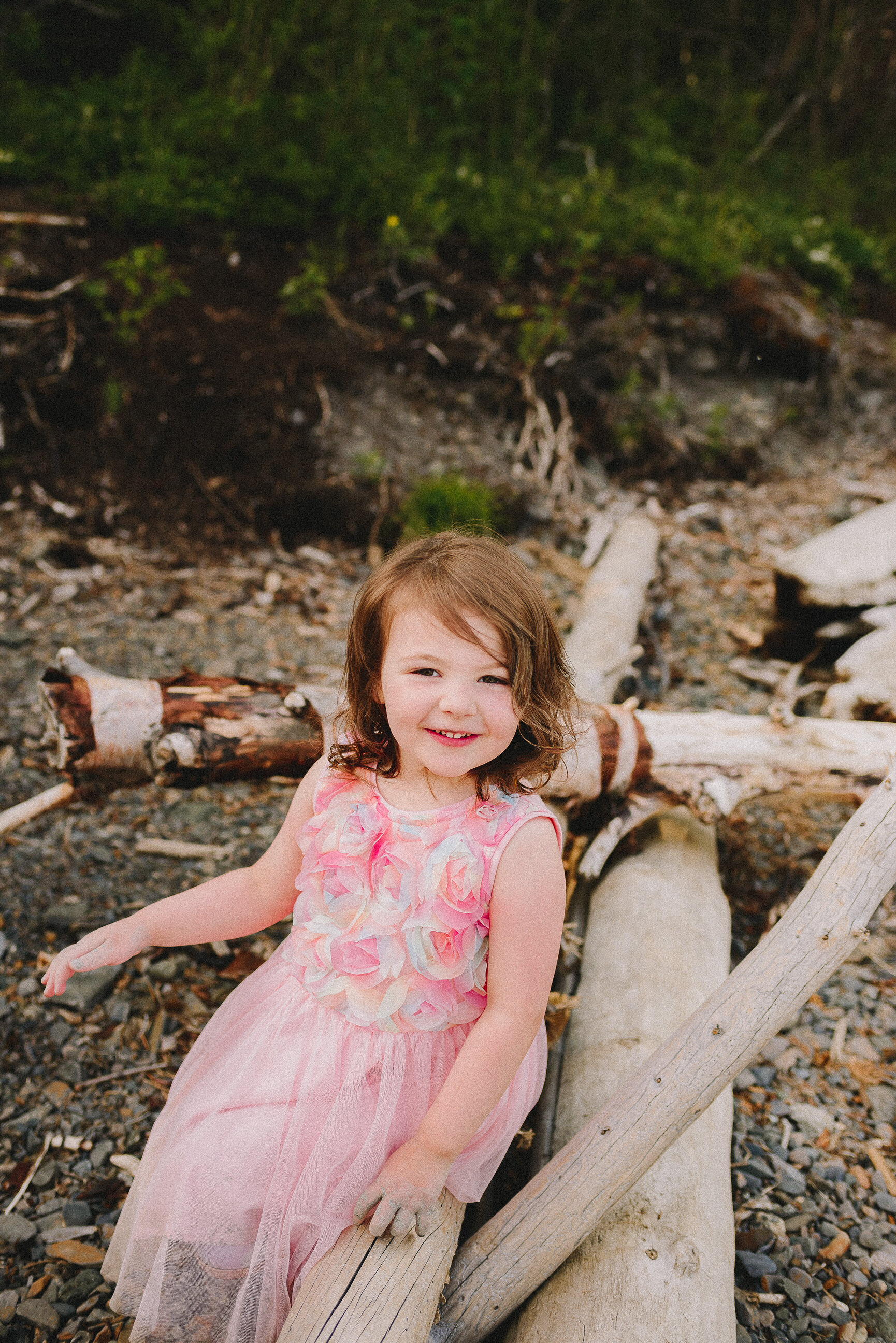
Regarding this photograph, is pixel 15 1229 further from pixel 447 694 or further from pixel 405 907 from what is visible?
pixel 447 694

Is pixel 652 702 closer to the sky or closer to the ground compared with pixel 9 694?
closer to the sky

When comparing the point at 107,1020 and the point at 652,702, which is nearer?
the point at 107,1020

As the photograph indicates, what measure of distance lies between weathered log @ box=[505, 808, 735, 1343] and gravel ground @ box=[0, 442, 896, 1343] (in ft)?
1.24

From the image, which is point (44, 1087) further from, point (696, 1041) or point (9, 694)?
point (9, 694)

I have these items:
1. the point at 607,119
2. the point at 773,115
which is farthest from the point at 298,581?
the point at 773,115

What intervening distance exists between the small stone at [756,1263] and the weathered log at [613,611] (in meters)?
1.82

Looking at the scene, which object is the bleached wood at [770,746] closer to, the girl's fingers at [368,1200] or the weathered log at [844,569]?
the weathered log at [844,569]

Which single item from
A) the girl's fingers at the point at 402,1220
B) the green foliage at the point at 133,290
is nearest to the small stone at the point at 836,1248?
the girl's fingers at the point at 402,1220

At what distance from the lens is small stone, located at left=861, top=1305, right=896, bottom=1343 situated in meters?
2.01

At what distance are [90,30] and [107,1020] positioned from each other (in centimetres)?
811

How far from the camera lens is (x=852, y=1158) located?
245 cm

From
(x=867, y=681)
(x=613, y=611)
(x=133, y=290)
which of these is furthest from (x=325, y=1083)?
(x=133, y=290)

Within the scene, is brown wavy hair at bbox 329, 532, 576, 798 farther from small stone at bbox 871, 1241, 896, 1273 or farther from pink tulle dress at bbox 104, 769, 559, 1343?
small stone at bbox 871, 1241, 896, 1273

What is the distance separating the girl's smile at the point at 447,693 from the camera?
5.63ft
